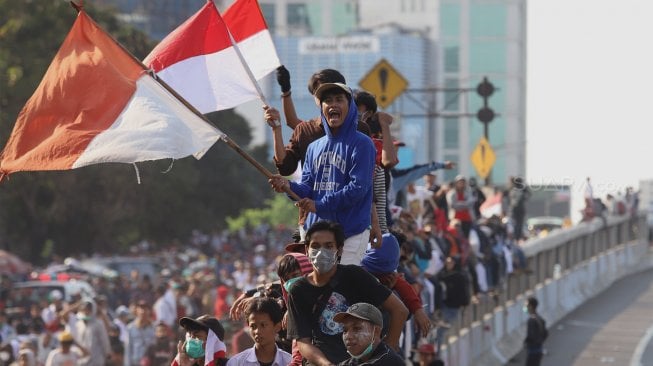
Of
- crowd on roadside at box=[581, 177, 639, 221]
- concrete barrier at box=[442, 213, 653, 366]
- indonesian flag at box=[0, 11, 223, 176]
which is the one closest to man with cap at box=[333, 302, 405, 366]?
indonesian flag at box=[0, 11, 223, 176]

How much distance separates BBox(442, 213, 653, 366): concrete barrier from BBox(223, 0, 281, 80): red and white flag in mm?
8337

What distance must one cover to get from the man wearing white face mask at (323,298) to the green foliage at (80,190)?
3393cm

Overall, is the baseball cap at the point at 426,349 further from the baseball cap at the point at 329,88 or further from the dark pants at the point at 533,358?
the dark pants at the point at 533,358

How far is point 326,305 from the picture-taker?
376 inches

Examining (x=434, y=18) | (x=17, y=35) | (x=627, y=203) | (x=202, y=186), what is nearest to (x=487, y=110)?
(x=627, y=203)

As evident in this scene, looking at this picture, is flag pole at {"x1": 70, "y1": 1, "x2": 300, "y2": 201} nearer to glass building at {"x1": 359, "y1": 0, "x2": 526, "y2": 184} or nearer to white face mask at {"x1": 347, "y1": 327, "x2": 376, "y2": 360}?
white face mask at {"x1": 347, "y1": 327, "x2": 376, "y2": 360}

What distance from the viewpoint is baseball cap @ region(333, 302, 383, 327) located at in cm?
873

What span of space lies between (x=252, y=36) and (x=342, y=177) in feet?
9.36

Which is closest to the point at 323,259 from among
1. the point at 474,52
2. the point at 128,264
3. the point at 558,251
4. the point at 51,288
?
the point at 51,288

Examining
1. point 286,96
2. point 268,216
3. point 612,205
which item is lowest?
point 268,216

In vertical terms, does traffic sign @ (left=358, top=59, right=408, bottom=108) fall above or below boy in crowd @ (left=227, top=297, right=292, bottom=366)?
above

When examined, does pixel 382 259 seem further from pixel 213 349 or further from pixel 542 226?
pixel 542 226

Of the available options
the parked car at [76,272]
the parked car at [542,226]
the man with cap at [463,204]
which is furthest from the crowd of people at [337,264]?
the parked car at [542,226]

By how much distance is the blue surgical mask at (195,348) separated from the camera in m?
10.4
